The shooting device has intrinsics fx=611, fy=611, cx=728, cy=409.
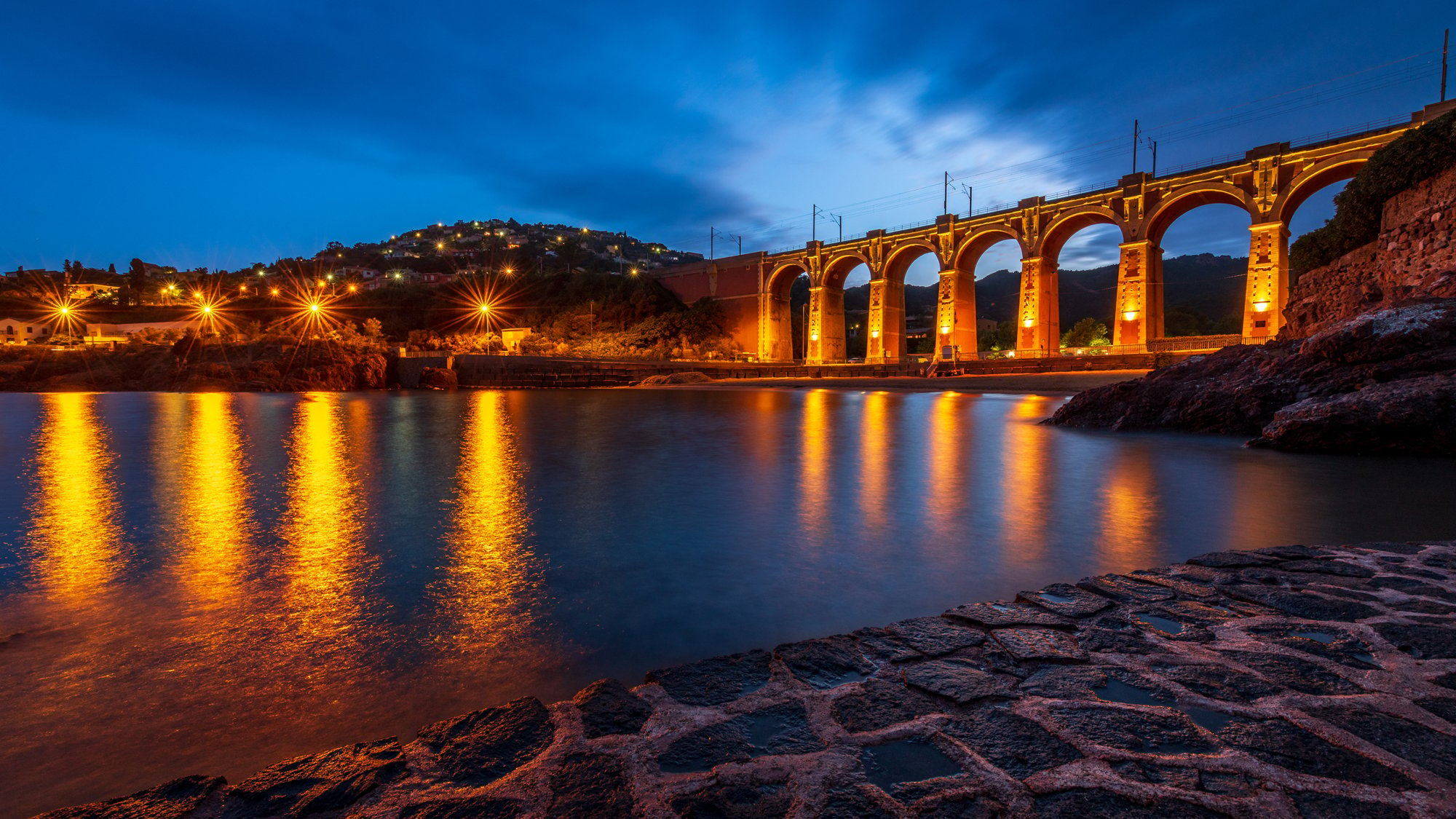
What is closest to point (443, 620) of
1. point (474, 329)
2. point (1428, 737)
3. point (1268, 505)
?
point (1428, 737)

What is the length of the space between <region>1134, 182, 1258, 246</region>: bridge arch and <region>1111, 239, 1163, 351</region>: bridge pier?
682 mm

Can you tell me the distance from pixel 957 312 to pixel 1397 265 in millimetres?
27865

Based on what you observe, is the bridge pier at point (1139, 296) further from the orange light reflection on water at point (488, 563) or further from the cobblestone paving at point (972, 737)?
the cobblestone paving at point (972, 737)

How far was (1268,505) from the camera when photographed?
200 inches

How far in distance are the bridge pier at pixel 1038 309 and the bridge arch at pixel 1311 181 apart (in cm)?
1051

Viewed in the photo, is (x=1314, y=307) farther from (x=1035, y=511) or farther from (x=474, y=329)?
(x=474, y=329)

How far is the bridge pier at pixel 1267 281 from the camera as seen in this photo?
28359 millimetres

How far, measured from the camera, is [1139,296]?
32719mm

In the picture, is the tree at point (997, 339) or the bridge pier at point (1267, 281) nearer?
the bridge pier at point (1267, 281)

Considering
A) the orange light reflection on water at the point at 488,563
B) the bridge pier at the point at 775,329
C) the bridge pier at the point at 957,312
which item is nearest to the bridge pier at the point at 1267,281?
the bridge pier at the point at 957,312

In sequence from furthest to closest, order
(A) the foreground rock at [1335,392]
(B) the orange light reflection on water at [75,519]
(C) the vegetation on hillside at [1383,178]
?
(C) the vegetation on hillside at [1383,178], (A) the foreground rock at [1335,392], (B) the orange light reflection on water at [75,519]

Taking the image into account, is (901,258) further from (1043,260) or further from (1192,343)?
(1192,343)

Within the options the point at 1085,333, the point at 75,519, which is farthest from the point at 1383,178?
the point at 1085,333

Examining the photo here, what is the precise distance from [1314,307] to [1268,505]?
579 inches
